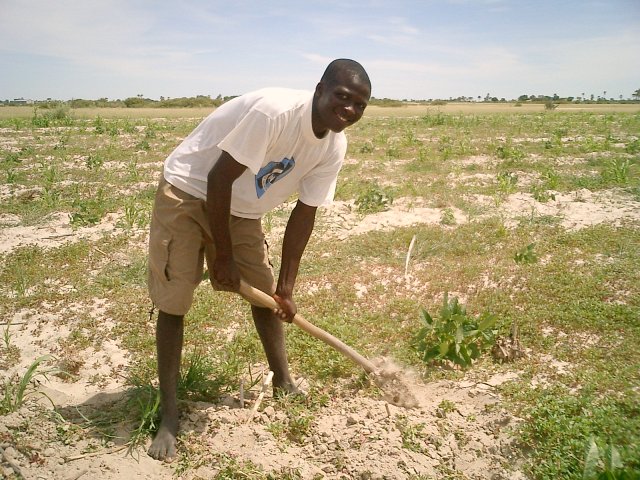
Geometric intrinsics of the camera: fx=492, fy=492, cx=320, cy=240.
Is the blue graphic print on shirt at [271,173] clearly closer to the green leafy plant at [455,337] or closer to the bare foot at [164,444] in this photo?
the bare foot at [164,444]

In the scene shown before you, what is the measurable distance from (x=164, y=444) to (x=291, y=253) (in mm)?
1055

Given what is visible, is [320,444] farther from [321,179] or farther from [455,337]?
[321,179]

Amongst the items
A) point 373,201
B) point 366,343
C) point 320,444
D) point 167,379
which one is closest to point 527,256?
point 366,343

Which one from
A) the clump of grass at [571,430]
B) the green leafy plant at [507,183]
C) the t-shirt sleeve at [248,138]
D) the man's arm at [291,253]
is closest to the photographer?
the t-shirt sleeve at [248,138]

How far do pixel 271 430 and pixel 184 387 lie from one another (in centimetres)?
56

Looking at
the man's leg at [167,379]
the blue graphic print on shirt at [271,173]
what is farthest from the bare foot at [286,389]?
the blue graphic print on shirt at [271,173]

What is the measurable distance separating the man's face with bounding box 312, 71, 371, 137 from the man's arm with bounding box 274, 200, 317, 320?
552 millimetres

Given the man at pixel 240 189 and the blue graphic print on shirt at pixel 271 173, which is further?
the blue graphic print on shirt at pixel 271 173

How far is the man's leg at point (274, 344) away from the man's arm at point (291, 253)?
0.51 ft

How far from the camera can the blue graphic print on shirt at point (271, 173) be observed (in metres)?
2.14

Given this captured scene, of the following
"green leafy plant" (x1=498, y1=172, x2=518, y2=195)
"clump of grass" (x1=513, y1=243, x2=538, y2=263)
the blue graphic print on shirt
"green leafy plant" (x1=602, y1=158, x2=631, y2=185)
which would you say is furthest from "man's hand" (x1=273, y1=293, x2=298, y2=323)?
"green leafy plant" (x1=602, y1=158, x2=631, y2=185)

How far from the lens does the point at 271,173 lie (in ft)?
7.10

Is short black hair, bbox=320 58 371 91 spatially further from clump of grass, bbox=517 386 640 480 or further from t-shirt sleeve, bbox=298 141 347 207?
clump of grass, bbox=517 386 640 480

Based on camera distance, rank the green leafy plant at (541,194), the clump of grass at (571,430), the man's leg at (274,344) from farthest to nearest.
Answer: the green leafy plant at (541,194) → the man's leg at (274,344) → the clump of grass at (571,430)
